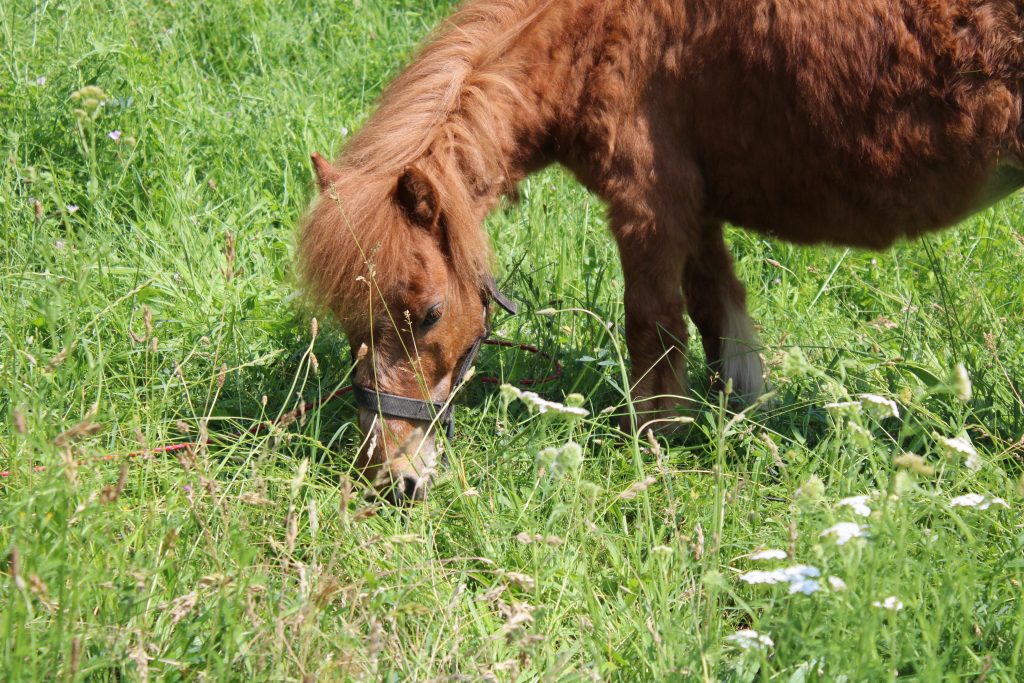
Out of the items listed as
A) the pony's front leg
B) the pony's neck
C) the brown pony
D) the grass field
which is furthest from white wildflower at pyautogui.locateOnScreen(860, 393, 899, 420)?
the pony's neck

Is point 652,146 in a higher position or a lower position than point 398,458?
higher

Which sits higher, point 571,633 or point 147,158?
point 147,158

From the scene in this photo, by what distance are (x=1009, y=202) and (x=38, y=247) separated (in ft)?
14.4

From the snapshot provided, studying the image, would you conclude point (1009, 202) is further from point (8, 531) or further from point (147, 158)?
point (8, 531)

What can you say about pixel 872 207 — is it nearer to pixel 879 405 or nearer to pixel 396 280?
pixel 879 405

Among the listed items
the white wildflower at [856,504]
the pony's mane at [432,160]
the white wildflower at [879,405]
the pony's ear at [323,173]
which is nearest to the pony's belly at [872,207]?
the pony's mane at [432,160]

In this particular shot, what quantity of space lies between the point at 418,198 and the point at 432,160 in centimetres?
20

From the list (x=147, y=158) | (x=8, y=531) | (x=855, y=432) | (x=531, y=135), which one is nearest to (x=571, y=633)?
(x=855, y=432)

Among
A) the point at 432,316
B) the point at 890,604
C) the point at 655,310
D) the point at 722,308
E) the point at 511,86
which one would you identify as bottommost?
the point at 722,308

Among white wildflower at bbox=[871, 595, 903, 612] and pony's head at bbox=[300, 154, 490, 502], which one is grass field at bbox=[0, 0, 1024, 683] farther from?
pony's head at bbox=[300, 154, 490, 502]

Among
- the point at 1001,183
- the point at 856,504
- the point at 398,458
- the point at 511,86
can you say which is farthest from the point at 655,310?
the point at 856,504

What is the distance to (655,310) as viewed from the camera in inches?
130

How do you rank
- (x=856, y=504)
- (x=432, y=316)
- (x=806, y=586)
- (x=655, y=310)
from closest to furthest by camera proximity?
1. (x=806, y=586)
2. (x=856, y=504)
3. (x=432, y=316)
4. (x=655, y=310)

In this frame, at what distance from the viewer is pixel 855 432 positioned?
6.69 feet
